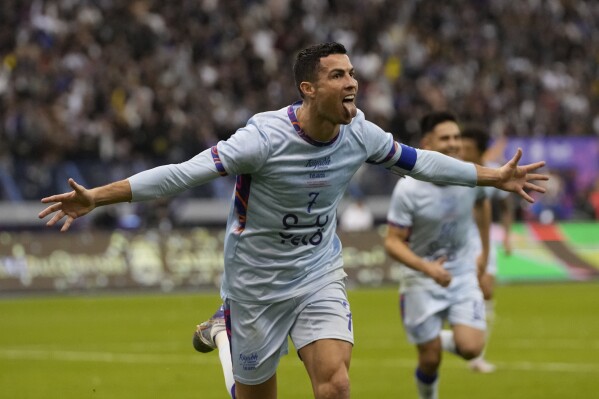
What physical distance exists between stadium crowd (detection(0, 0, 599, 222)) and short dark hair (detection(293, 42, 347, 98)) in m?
19.6

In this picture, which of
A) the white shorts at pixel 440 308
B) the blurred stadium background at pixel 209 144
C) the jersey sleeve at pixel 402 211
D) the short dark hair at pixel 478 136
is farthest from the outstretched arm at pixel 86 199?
the short dark hair at pixel 478 136

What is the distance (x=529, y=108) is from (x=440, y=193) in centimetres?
2361

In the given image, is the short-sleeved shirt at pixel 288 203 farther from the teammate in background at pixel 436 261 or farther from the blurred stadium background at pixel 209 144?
the blurred stadium background at pixel 209 144

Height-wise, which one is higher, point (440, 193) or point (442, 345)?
point (440, 193)

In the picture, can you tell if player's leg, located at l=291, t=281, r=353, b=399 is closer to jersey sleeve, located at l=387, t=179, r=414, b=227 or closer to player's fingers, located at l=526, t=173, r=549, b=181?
player's fingers, located at l=526, t=173, r=549, b=181

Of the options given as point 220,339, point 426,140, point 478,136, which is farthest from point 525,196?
point 478,136

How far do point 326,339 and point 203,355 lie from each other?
8625 mm

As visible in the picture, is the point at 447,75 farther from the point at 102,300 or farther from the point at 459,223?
the point at 459,223

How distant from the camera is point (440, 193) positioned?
11.1 metres

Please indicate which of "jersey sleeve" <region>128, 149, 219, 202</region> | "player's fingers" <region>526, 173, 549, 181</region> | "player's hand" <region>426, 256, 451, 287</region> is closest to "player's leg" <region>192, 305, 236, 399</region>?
"jersey sleeve" <region>128, 149, 219, 202</region>

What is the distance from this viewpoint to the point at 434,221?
10992mm

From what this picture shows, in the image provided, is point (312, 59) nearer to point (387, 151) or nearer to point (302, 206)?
point (387, 151)

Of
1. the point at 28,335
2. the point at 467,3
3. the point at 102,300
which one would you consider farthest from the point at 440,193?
the point at 467,3

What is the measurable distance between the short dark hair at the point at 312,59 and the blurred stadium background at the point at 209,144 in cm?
523
